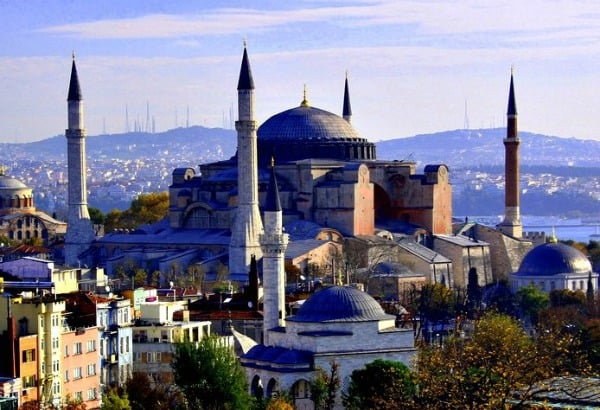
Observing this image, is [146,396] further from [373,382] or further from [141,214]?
[141,214]

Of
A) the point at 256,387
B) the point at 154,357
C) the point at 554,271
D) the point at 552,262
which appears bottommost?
the point at 256,387

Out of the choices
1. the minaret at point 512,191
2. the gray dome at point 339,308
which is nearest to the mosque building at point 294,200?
the minaret at point 512,191

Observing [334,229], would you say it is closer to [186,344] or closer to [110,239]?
[110,239]

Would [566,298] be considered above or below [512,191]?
below

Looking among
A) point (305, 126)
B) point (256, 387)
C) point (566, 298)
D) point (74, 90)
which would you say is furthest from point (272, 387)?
point (305, 126)

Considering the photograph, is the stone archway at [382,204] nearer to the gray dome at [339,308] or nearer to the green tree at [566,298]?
the green tree at [566,298]

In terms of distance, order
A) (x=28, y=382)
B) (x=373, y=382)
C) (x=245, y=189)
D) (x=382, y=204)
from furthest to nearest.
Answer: (x=382, y=204) → (x=245, y=189) → (x=373, y=382) → (x=28, y=382)
